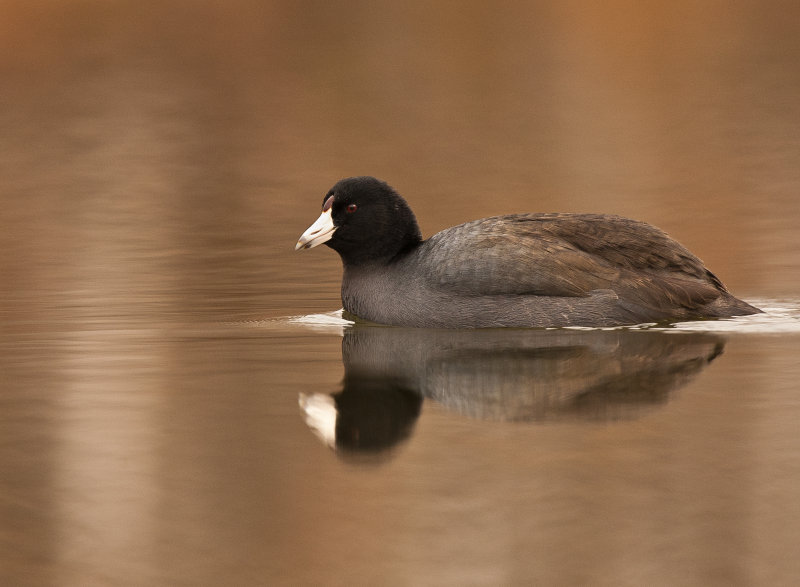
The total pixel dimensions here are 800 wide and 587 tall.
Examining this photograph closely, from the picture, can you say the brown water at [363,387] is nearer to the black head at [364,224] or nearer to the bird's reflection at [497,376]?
the bird's reflection at [497,376]

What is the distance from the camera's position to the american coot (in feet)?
27.1

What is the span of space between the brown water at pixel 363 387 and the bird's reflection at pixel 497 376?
0.02 metres

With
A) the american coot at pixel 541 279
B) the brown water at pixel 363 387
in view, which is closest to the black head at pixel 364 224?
the american coot at pixel 541 279

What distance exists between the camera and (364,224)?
29.5 feet

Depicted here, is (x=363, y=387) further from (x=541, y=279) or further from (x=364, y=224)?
(x=364, y=224)

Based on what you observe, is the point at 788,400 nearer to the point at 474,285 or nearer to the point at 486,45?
the point at 474,285

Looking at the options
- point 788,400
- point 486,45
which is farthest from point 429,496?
point 486,45

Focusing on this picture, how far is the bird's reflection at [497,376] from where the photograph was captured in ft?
20.1

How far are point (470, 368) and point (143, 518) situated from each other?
106 inches

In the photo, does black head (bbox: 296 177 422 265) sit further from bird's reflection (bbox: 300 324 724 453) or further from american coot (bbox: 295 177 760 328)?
bird's reflection (bbox: 300 324 724 453)

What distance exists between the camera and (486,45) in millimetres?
31266

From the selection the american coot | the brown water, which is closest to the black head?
the american coot

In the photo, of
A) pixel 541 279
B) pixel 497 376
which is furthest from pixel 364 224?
pixel 497 376

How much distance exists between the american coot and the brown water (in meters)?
0.18
